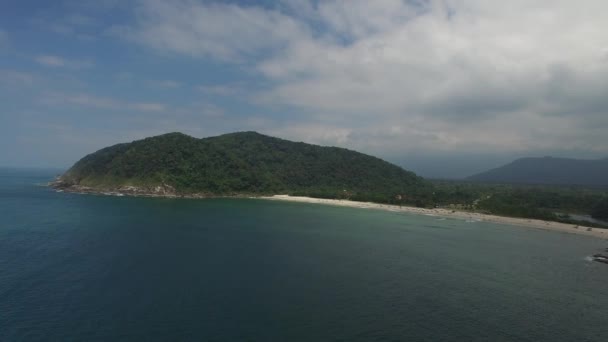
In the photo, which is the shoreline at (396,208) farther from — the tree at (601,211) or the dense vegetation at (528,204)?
the tree at (601,211)

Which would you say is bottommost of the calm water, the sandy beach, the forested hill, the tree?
the calm water

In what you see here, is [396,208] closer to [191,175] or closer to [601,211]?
[601,211]

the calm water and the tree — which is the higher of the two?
the tree

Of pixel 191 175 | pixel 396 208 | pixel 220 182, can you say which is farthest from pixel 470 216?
pixel 191 175

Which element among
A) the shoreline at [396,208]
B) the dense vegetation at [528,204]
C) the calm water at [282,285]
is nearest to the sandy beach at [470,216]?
the shoreline at [396,208]

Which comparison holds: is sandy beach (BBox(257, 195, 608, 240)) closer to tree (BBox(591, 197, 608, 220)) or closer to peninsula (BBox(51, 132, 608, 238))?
peninsula (BBox(51, 132, 608, 238))

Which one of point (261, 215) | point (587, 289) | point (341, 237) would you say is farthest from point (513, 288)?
point (261, 215)

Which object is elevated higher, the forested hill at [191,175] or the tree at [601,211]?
the forested hill at [191,175]

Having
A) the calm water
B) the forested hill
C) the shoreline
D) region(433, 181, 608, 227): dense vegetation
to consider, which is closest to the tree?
region(433, 181, 608, 227): dense vegetation
